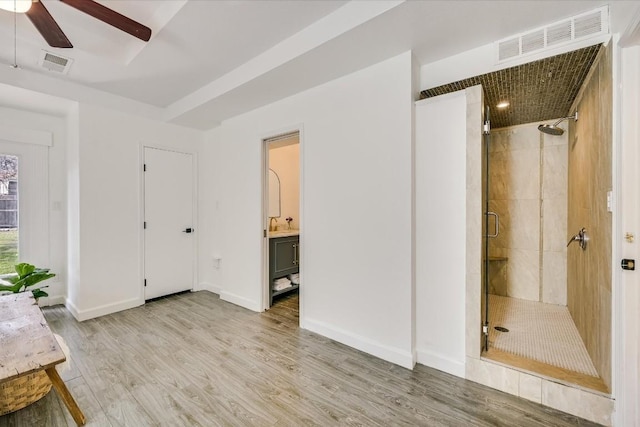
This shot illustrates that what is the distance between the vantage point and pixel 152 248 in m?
3.76

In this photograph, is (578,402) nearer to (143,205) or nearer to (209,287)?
(209,287)

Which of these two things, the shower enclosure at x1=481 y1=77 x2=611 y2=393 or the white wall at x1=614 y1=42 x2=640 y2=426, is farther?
the shower enclosure at x1=481 y1=77 x2=611 y2=393

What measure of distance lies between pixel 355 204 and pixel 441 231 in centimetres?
75

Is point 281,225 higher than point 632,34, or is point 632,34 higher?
point 632,34

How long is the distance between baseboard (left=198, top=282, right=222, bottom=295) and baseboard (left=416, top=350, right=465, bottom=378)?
2938mm

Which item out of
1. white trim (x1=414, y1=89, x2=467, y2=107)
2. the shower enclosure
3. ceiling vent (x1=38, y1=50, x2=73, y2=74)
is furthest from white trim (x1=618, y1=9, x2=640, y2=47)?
ceiling vent (x1=38, y1=50, x2=73, y2=74)

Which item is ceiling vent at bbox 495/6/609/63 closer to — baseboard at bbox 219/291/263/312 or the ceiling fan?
the ceiling fan

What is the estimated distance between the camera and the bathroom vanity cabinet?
3.57m

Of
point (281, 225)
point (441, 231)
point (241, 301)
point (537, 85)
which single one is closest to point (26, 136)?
point (241, 301)

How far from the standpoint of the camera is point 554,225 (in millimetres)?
3348

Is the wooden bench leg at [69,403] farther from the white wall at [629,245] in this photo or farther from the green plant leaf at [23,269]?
the white wall at [629,245]

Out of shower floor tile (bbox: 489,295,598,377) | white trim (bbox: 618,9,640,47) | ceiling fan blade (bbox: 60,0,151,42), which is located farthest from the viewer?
shower floor tile (bbox: 489,295,598,377)

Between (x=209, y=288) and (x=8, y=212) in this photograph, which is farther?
(x=209, y=288)

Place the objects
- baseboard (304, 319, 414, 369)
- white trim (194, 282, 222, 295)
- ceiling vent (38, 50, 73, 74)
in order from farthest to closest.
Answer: white trim (194, 282, 222, 295), ceiling vent (38, 50, 73, 74), baseboard (304, 319, 414, 369)
